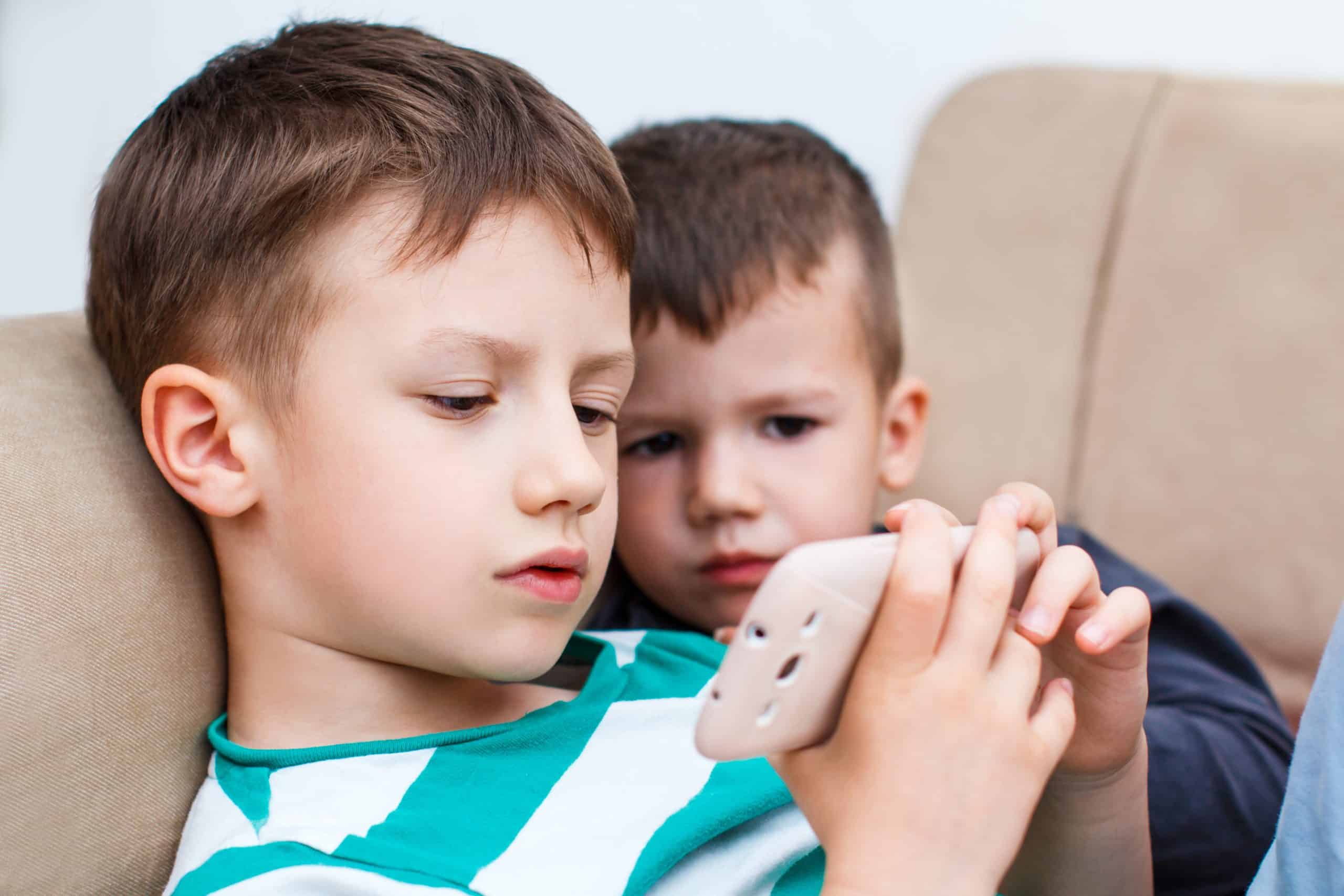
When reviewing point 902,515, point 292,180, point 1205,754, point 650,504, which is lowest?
point 1205,754

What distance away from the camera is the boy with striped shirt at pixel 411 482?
0.76 metres

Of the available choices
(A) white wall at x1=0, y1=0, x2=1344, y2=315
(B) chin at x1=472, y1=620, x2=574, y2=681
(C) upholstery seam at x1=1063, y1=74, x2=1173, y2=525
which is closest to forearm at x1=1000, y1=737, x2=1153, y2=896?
(B) chin at x1=472, y1=620, x2=574, y2=681

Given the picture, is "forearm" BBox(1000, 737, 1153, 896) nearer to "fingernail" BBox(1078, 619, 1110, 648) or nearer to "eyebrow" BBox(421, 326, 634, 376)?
"fingernail" BBox(1078, 619, 1110, 648)

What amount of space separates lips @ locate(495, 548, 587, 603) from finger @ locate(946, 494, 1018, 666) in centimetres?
26

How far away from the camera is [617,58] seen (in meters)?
2.02

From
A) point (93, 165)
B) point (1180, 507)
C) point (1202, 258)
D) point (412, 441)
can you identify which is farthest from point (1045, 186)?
point (93, 165)

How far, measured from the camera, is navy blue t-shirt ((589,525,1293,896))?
1.03 m

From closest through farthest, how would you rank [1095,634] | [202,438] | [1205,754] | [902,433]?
[1095,634]
[202,438]
[1205,754]
[902,433]

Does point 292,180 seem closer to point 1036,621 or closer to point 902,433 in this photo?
point 1036,621

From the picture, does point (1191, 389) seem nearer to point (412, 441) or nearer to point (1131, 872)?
point (1131, 872)

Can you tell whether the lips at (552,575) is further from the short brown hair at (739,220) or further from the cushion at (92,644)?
the short brown hair at (739,220)

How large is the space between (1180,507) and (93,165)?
5.87 ft

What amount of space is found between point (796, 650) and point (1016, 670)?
0.43ft

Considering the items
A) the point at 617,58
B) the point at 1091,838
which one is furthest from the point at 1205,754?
the point at 617,58
